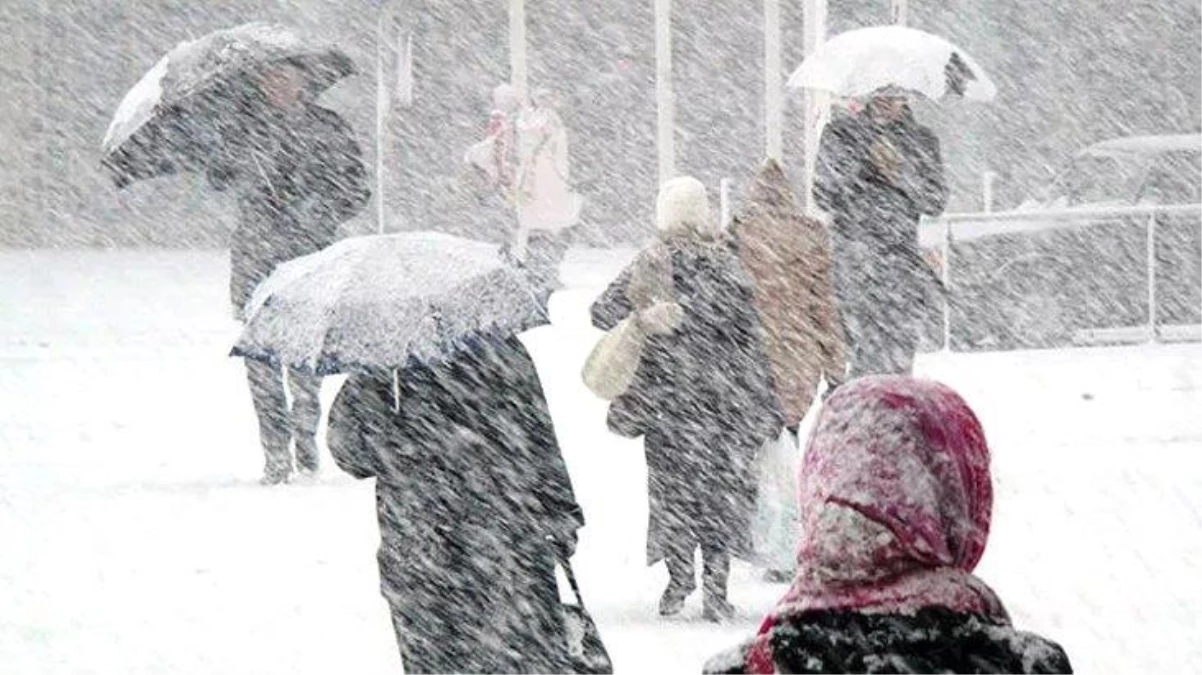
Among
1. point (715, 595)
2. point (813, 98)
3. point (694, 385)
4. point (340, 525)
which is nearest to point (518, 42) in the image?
point (813, 98)

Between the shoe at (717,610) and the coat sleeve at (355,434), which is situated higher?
the coat sleeve at (355,434)

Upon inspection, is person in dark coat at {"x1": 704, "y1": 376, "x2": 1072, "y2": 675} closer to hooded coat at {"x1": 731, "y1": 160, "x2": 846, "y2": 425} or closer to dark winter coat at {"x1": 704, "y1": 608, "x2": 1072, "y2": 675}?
dark winter coat at {"x1": 704, "y1": 608, "x2": 1072, "y2": 675}

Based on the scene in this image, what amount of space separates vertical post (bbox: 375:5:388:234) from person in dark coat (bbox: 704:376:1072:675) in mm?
22908

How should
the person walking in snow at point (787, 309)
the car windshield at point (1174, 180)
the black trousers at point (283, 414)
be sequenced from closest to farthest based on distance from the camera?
the person walking in snow at point (787, 309)
the black trousers at point (283, 414)
the car windshield at point (1174, 180)

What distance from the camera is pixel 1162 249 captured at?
18000 millimetres

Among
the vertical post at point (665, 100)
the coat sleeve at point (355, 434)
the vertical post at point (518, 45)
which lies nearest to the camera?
the coat sleeve at point (355, 434)

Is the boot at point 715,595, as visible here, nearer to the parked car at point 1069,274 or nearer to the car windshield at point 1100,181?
the parked car at point 1069,274

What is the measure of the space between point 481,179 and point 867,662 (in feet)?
66.9

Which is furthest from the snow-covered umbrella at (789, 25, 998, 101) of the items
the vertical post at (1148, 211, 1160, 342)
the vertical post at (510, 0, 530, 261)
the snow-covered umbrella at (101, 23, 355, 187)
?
the vertical post at (510, 0, 530, 261)

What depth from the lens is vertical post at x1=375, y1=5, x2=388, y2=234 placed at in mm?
26672

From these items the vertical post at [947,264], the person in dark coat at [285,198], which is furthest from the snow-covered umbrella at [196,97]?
the vertical post at [947,264]

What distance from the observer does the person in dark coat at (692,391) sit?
29.8 feet

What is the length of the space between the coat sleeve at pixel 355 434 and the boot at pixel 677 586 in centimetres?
257

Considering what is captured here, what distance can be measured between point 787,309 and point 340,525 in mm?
2145
